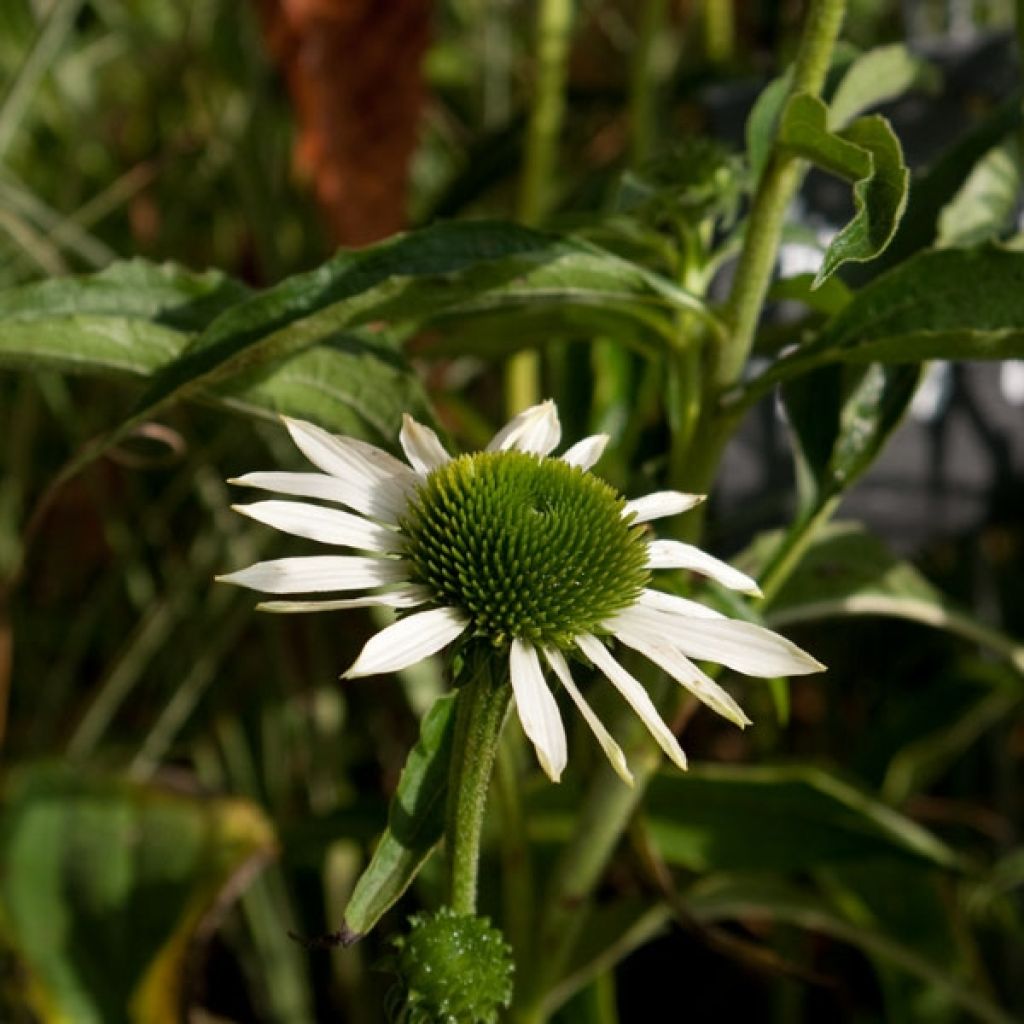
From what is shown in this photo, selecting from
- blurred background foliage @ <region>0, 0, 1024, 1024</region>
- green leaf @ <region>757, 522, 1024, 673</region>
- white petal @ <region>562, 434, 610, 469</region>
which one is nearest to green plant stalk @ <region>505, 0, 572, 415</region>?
blurred background foliage @ <region>0, 0, 1024, 1024</region>

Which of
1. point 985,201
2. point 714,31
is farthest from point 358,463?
point 714,31

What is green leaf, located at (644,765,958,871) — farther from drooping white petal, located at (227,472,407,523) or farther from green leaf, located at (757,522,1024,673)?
drooping white petal, located at (227,472,407,523)

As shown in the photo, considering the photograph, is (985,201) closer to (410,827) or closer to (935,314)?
(935,314)

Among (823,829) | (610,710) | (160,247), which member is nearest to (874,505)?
(823,829)

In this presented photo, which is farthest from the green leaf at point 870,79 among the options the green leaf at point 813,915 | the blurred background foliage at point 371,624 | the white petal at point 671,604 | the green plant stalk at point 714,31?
the green plant stalk at point 714,31

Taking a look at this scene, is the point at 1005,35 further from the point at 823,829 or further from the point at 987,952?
the point at 987,952

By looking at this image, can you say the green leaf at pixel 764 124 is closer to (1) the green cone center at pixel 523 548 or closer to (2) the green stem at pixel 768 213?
(2) the green stem at pixel 768 213
